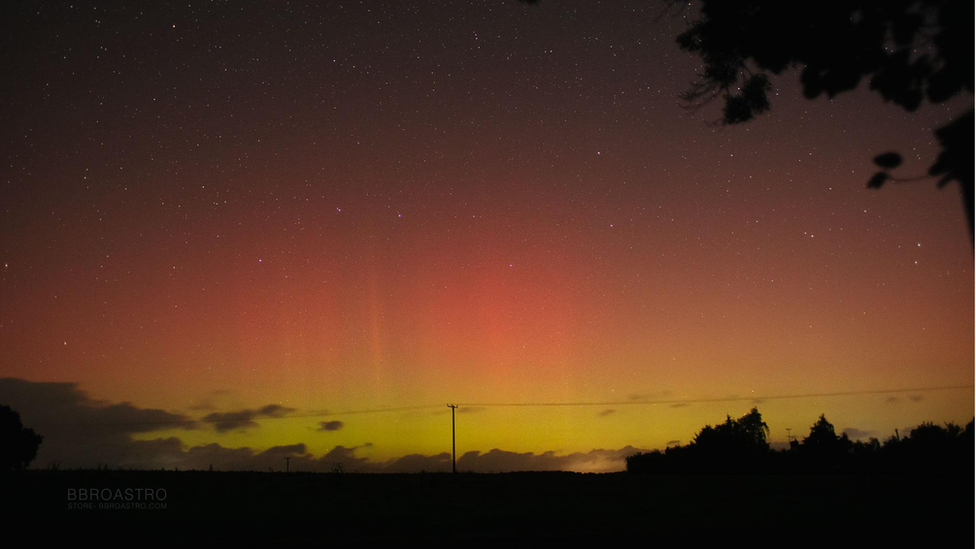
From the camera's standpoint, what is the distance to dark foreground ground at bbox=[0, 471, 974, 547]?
37.7 ft

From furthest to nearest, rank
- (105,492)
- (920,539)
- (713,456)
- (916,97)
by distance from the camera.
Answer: (713,456)
(105,492)
(920,539)
(916,97)

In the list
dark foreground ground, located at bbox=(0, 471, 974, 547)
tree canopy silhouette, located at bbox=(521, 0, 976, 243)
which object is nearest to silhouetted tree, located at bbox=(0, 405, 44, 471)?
dark foreground ground, located at bbox=(0, 471, 974, 547)

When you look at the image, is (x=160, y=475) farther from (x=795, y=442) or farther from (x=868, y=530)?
(x=795, y=442)

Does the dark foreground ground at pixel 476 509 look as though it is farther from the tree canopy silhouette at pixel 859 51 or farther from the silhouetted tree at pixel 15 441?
the silhouetted tree at pixel 15 441

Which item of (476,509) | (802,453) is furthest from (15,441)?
(802,453)

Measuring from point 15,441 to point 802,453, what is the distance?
74428 millimetres

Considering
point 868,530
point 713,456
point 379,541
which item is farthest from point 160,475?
point 713,456

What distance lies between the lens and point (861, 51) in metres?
6.95

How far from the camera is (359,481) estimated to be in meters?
23.3

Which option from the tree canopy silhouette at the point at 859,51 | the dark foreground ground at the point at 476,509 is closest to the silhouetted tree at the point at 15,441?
the dark foreground ground at the point at 476,509

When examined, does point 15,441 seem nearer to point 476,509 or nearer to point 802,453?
point 476,509

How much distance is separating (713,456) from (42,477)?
67337mm

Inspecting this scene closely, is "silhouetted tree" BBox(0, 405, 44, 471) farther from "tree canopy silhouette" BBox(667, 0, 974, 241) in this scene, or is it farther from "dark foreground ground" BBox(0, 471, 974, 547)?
"tree canopy silhouette" BBox(667, 0, 974, 241)

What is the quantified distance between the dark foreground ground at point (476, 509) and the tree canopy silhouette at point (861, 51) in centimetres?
659
